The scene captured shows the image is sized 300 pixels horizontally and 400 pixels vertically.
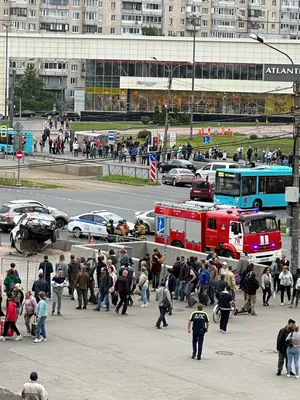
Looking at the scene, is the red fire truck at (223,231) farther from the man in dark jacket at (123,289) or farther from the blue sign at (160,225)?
the man in dark jacket at (123,289)

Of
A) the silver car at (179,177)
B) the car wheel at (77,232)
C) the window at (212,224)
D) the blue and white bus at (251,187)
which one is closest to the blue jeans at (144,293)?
the window at (212,224)

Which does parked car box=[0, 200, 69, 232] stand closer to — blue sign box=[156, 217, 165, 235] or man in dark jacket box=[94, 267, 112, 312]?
blue sign box=[156, 217, 165, 235]

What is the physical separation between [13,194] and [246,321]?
29835 mm

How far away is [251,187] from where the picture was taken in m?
55.5

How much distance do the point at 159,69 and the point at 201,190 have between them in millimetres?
66181

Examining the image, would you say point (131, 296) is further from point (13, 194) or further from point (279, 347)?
point (13, 194)

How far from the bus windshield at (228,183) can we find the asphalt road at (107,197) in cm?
255

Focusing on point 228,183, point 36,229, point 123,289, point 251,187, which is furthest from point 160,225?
point 251,187

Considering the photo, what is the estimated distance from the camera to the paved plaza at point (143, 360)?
2070 centimetres

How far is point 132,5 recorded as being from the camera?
569 feet

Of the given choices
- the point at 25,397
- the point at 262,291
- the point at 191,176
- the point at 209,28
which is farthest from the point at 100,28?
the point at 25,397

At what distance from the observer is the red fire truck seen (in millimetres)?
37375

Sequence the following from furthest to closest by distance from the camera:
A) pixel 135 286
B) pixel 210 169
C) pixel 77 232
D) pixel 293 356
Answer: pixel 210 169 < pixel 77 232 < pixel 135 286 < pixel 293 356

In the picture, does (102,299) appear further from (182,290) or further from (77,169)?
(77,169)
